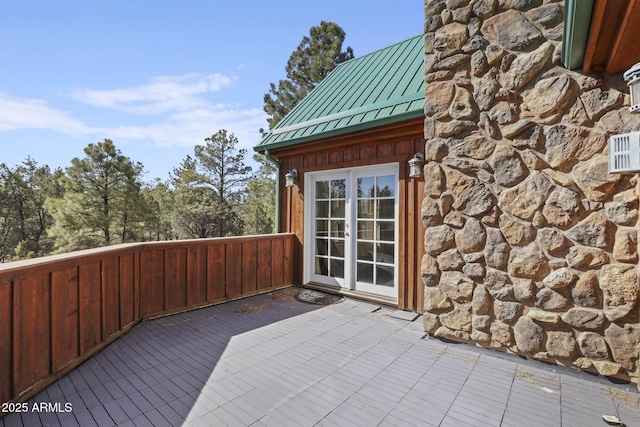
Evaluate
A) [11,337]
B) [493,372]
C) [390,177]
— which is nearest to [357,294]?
[390,177]

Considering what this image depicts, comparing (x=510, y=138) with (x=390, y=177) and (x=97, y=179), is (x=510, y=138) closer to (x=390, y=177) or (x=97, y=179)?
(x=390, y=177)

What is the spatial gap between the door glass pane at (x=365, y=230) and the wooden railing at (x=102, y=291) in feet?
4.79

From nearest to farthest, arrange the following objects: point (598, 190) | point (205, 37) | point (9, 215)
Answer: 1. point (598, 190)
2. point (205, 37)
3. point (9, 215)

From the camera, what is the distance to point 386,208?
4203mm

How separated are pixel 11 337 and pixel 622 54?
174 inches

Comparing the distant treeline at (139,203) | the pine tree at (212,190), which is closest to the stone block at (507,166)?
the distant treeline at (139,203)

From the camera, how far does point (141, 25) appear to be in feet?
19.6

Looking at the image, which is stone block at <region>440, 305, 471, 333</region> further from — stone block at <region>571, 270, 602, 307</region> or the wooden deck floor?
Result: stone block at <region>571, 270, 602, 307</region>

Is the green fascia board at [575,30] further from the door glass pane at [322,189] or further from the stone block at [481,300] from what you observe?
the door glass pane at [322,189]

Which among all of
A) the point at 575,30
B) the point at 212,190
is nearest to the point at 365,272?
the point at 575,30

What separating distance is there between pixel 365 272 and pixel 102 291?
3246 millimetres

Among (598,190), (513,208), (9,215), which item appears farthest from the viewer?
(9,215)

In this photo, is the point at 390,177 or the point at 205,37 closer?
the point at 390,177

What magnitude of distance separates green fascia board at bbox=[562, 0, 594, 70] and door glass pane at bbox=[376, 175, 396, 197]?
7.19 feet
